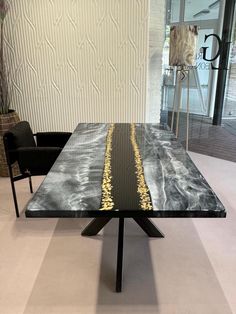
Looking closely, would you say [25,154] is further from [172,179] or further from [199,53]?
[199,53]

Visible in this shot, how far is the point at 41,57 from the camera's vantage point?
10.7 feet

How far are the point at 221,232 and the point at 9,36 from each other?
307 cm

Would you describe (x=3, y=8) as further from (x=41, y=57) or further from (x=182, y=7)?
(x=182, y=7)

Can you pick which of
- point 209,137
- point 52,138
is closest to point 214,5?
point 209,137

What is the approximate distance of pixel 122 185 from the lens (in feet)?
4.59

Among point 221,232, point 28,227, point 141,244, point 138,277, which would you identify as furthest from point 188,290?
point 28,227

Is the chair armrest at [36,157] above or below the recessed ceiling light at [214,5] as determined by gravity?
below

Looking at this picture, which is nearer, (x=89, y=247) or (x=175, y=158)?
(x=175, y=158)

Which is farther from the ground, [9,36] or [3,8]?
[3,8]

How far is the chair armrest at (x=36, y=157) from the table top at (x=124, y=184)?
20 cm

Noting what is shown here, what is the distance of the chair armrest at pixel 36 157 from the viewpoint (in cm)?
220

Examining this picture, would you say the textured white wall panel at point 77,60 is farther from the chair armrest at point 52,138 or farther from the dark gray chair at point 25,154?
the dark gray chair at point 25,154

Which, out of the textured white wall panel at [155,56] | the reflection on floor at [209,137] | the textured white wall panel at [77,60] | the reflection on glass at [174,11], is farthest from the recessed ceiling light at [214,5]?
the textured white wall panel at [77,60]

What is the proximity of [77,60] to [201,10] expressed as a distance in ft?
8.05
